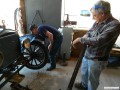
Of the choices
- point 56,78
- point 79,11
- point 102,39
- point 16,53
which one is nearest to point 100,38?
point 102,39

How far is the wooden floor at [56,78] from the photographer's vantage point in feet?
9.68

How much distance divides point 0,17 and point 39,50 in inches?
79.6

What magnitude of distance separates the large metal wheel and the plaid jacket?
1379 millimetres

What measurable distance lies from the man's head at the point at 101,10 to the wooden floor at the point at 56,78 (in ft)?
5.10

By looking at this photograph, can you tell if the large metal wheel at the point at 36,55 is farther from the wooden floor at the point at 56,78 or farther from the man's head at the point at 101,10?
the man's head at the point at 101,10

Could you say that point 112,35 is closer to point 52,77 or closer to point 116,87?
point 116,87

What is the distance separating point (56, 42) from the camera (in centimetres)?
344

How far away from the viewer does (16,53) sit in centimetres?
275

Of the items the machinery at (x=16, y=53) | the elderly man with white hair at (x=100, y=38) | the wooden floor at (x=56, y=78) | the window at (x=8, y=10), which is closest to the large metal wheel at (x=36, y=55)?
the machinery at (x=16, y=53)

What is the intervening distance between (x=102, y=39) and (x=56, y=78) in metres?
1.72

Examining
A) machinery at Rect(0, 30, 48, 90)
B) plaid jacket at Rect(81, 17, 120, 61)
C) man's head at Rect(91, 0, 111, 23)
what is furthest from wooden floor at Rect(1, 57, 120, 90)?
man's head at Rect(91, 0, 111, 23)

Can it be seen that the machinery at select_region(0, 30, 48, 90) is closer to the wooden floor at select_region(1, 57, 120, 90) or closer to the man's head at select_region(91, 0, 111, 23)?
the wooden floor at select_region(1, 57, 120, 90)

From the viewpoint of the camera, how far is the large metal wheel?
318 centimetres

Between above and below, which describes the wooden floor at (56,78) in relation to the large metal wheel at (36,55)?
below
